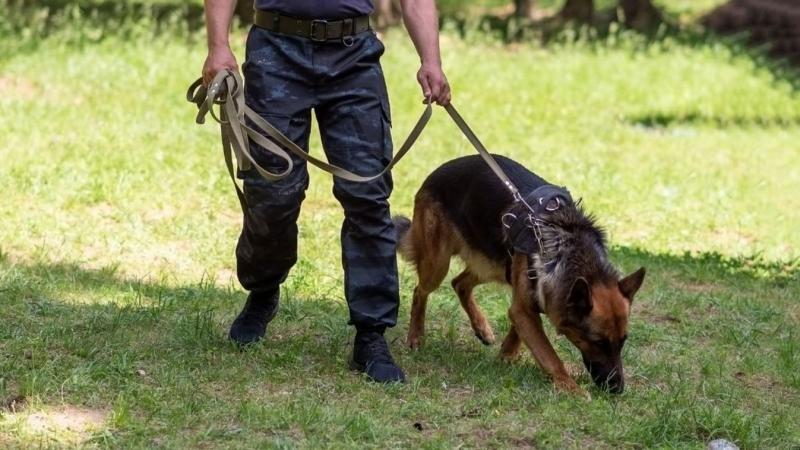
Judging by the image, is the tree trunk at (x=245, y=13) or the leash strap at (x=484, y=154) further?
the tree trunk at (x=245, y=13)

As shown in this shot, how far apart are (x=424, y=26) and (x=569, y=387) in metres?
1.75

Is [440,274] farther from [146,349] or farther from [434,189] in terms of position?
[146,349]

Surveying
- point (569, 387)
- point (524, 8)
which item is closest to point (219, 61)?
point (569, 387)

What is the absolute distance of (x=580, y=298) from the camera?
5.83 m

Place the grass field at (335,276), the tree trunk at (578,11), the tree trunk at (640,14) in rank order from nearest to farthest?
the grass field at (335,276) < the tree trunk at (640,14) < the tree trunk at (578,11)

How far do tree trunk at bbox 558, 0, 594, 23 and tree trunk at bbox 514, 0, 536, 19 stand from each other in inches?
24.6

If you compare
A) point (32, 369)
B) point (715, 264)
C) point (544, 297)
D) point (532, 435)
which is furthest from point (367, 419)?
point (715, 264)

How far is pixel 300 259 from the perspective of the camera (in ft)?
27.5

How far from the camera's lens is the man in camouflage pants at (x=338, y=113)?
227 inches

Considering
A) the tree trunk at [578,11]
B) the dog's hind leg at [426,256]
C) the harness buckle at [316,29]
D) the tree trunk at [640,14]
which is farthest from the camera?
the tree trunk at [578,11]

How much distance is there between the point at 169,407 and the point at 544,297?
1.77 m

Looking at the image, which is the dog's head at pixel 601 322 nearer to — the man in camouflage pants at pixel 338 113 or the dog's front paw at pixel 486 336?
the man in camouflage pants at pixel 338 113

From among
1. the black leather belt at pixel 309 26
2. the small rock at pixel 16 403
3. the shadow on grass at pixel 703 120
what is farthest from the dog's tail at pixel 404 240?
the shadow on grass at pixel 703 120

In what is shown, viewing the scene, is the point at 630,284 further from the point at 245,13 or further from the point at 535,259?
the point at 245,13
